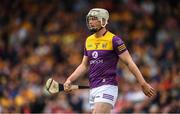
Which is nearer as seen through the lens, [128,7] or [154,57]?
[154,57]

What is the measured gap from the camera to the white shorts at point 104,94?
33.2 ft

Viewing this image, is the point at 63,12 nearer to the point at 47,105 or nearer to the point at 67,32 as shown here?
the point at 67,32

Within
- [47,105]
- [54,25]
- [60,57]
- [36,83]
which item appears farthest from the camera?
[54,25]

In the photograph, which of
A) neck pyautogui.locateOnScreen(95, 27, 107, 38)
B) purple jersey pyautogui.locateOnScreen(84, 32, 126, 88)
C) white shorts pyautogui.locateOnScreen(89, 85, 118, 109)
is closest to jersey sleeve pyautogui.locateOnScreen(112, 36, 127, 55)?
purple jersey pyautogui.locateOnScreen(84, 32, 126, 88)

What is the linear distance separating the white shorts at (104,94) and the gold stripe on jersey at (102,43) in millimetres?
539

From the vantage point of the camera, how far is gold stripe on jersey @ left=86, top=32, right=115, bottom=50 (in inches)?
404

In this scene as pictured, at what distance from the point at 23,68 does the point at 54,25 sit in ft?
7.69

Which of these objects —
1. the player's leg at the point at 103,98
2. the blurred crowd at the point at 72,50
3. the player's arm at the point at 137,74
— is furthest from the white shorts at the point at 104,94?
the blurred crowd at the point at 72,50

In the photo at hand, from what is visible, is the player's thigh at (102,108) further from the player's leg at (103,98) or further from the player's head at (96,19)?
the player's head at (96,19)

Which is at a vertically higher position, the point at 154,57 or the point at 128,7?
the point at 128,7

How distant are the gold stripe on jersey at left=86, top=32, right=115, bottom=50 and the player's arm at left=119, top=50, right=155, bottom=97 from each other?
23cm

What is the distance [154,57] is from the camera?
62.0ft

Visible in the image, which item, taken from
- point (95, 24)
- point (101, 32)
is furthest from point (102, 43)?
point (95, 24)

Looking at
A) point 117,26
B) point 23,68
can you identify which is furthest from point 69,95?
point 117,26
